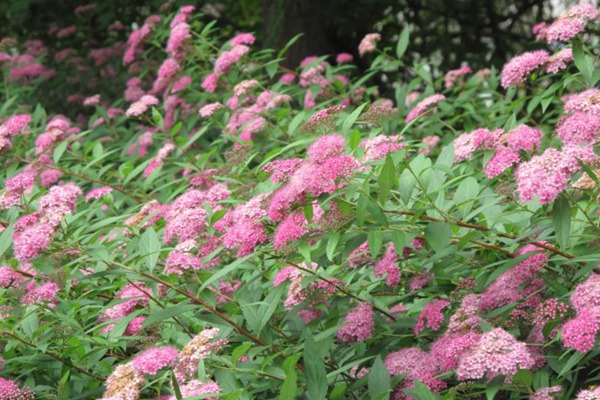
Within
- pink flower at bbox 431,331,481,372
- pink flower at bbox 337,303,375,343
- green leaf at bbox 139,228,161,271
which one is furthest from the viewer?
green leaf at bbox 139,228,161,271

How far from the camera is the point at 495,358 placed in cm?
238

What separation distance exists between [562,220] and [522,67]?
3.71 feet

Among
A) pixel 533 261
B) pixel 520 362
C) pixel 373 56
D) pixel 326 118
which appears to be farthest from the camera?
pixel 373 56

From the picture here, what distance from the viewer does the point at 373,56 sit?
28.9 feet

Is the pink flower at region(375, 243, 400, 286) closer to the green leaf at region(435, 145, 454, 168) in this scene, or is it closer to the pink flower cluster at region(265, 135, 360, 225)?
the green leaf at region(435, 145, 454, 168)

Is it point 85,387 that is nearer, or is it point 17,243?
point 17,243

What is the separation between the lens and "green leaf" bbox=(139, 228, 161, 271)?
118 inches

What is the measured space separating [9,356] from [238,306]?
866mm

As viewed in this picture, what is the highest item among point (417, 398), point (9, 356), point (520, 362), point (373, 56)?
point (520, 362)

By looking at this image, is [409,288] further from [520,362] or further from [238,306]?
[520,362]

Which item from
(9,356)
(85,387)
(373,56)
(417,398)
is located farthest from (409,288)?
(373,56)

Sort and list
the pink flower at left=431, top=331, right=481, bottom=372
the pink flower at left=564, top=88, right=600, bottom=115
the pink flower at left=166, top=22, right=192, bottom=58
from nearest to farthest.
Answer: the pink flower at left=431, top=331, right=481, bottom=372
the pink flower at left=564, top=88, right=600, bottom=115
the pink flower at left=166, top=22, right=192, bottom=58

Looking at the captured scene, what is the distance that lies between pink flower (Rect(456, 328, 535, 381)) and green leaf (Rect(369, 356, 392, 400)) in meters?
0.24

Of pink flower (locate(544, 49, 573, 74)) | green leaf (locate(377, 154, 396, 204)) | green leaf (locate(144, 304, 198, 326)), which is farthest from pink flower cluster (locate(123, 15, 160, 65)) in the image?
green leaf (locate(377, 154, 396, 204))
